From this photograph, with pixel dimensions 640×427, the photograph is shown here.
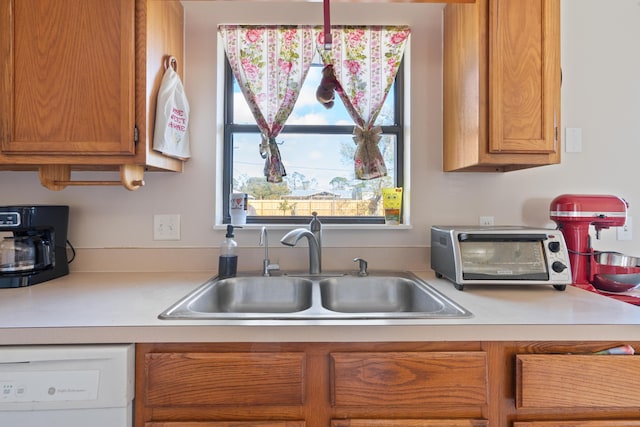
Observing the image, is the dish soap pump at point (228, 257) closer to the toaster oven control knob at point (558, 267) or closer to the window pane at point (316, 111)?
the window pane at point (316, 111)

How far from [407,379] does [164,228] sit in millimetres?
1245

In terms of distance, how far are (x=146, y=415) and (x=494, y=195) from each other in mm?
1623

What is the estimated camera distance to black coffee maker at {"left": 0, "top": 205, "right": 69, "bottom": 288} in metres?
1.22

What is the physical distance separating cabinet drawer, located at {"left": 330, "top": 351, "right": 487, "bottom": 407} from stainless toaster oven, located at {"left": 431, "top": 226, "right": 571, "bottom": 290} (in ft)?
1.37

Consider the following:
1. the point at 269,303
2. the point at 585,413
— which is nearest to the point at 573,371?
the point at 585,413

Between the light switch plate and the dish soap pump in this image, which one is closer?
the dish soap pump

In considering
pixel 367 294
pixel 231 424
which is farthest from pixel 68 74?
pixel 367 294

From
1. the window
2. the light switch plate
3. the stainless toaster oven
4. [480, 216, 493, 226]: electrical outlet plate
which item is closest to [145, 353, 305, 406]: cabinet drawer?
the stainless toaster oven

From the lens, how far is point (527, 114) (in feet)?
4.07

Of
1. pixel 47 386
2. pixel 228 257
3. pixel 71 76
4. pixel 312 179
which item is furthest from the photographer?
pixel 312 179

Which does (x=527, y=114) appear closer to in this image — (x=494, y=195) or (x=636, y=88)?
(x=494, y=195)

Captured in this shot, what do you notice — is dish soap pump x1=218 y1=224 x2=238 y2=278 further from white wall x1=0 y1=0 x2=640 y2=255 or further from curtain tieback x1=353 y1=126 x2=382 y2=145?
curtain tieback x1=353 y1=126 x2=382 y2=145

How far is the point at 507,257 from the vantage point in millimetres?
1260

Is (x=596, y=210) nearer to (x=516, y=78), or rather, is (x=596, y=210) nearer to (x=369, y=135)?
(x=516, y=78)
